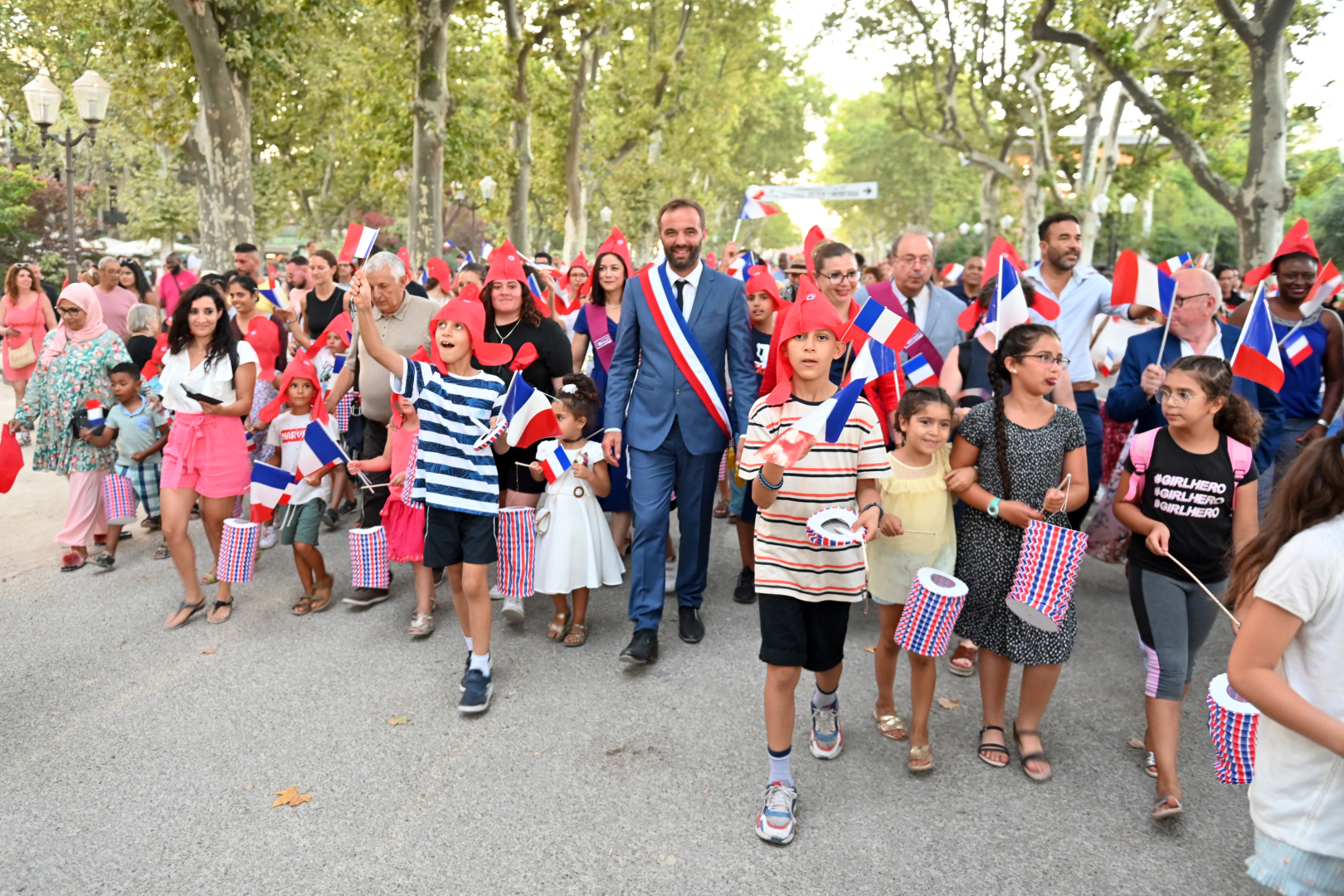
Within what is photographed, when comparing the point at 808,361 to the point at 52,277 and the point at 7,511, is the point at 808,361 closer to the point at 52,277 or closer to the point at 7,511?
the point at 7,511

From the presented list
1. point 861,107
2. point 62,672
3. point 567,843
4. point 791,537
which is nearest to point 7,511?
point 62,672

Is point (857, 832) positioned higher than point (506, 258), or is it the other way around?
point (506, 258)

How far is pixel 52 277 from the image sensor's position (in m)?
23.8

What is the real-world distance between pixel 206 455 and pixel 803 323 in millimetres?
3862

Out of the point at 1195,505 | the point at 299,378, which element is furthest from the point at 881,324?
the point at 299,378

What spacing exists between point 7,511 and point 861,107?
2202 inches

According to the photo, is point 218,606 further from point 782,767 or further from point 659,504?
point 782,767

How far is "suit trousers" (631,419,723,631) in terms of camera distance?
4723mm

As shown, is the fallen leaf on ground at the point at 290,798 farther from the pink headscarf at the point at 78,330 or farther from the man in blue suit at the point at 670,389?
the pink headscarf at the point at 78,330

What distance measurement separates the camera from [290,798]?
3418 millimetres

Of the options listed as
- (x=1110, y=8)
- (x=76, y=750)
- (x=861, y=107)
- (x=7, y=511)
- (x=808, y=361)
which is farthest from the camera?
(x=861, y=107)

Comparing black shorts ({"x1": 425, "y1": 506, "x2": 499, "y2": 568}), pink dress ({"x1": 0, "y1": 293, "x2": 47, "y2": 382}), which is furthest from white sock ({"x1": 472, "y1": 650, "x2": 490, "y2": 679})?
pink dress ({"x1": 0, "y1": 293, "x2": 47, "y2": 382})

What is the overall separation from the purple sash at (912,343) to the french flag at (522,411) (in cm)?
204

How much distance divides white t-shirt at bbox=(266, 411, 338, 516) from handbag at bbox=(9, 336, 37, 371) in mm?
5175
